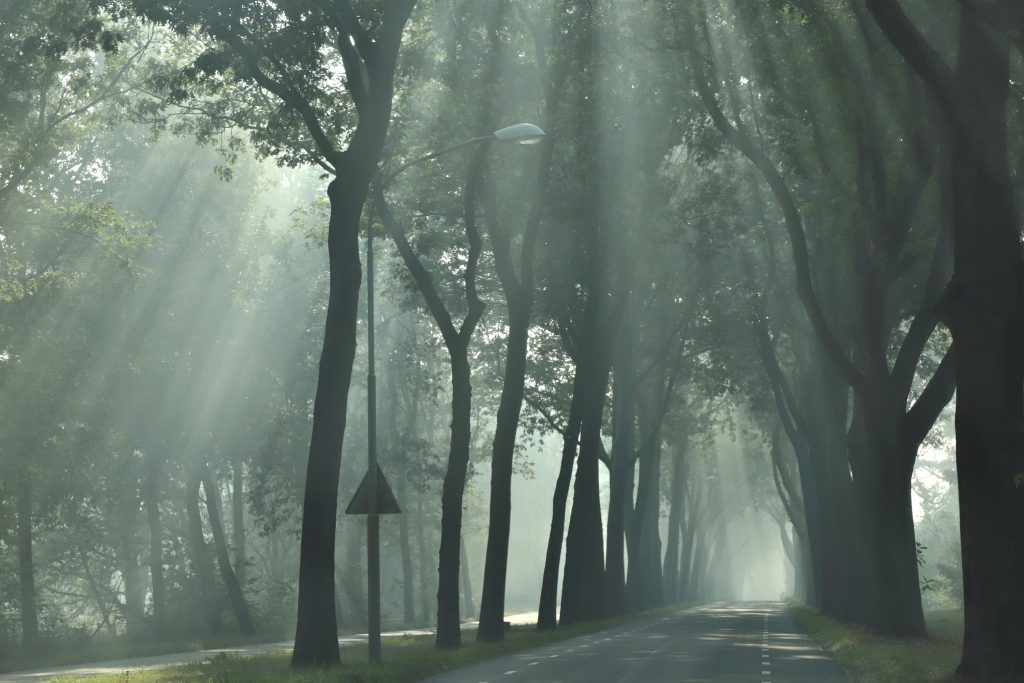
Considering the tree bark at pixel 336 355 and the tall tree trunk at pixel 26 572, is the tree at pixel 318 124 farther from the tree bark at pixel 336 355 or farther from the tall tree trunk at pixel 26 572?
the tall tree trunk at pixel 26 572

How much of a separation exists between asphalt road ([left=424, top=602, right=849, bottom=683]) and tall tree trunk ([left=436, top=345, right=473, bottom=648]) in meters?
1.93

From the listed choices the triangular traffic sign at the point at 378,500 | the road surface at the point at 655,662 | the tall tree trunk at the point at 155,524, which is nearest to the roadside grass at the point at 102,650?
the tall tree trunk at the point at 155,524

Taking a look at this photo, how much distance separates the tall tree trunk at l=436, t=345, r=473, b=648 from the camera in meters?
27.1

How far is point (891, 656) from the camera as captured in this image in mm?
21125

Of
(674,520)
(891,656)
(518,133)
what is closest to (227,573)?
(674,520)

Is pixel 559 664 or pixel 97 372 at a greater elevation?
pixel 97 372

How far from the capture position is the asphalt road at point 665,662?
19.5 metres

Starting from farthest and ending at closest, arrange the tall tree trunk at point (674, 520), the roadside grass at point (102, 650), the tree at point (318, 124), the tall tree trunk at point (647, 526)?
the tall tree trunk at point (674, 520)
the tall tree trunk at point (647, 526)
the roadside grass at point (102, 650)
the tree at point (318, 124)

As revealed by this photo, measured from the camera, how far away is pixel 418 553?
7669 cm

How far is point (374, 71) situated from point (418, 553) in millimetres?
57604

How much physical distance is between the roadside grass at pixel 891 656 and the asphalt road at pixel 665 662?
0.37 meters

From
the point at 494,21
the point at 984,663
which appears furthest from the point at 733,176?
the point at 984,663

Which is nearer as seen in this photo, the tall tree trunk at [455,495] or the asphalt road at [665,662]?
the asphalt road at [665,662]

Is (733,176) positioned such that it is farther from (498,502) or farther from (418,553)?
(418,553)
